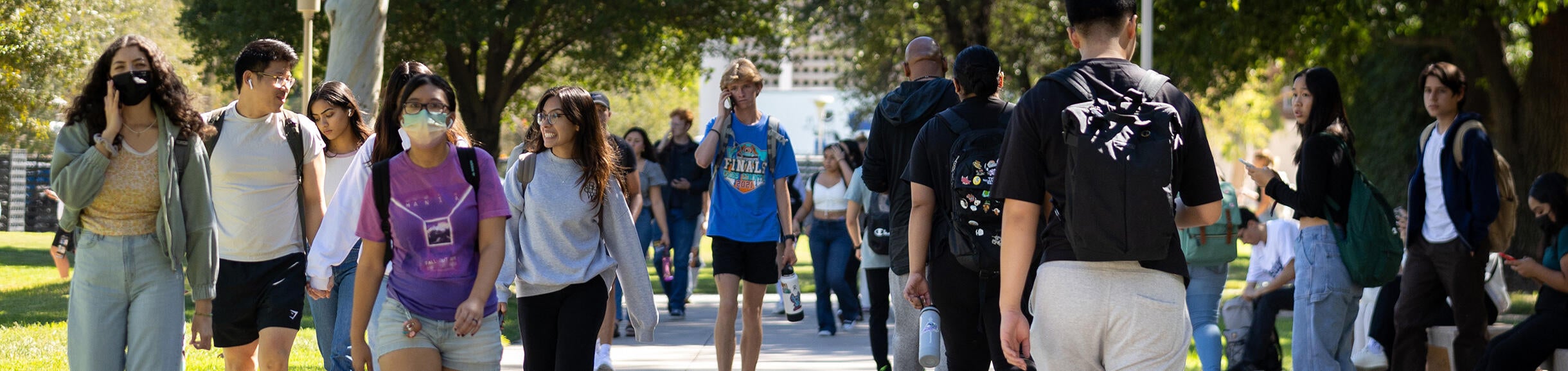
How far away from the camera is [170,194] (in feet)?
Answer: 15.8

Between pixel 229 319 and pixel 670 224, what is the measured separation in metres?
6.84

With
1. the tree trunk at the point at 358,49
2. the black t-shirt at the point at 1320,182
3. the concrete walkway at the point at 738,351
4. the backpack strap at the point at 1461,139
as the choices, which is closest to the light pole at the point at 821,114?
the concrete walkway at the point at 738,351

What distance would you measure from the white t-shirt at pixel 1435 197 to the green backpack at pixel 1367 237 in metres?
0.62

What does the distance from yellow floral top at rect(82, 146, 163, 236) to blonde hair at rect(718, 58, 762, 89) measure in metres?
Result: 2.88

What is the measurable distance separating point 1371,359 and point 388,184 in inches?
219

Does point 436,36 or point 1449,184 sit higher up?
point 436,36

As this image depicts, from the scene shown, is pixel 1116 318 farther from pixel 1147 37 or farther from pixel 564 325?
pixel 1147 37

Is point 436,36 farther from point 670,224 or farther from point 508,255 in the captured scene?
point 508,255

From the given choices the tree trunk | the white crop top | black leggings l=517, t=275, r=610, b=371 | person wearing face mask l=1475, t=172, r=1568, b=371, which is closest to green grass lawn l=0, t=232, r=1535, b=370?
black leggings l=517, t=275, r=610, b=371

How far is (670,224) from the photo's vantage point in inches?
486

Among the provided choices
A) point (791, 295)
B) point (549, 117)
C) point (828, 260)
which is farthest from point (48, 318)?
point (549, 117)

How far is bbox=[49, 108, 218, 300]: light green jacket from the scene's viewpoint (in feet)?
15.3

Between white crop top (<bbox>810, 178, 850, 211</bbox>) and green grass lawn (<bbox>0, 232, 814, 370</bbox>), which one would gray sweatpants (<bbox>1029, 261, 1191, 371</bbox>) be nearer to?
green grass lawn (<bbox>0, 232, 814, 370</bbox>)

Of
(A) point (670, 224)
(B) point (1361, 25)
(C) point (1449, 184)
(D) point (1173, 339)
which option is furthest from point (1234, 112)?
(D) point (1173, 339)
